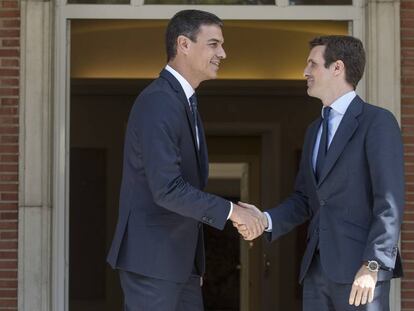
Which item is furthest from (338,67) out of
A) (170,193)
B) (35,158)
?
(35,158)

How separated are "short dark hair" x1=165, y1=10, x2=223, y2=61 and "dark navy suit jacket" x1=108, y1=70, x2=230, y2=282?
141 millimetres

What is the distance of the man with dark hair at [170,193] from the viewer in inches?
158

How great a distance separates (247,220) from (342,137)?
52cm

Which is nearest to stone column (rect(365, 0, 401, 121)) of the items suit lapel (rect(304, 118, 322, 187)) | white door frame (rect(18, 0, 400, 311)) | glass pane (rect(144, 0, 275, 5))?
white door frame (rect(18, 0, 400, 311))

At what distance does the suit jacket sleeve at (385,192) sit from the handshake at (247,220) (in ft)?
1.69

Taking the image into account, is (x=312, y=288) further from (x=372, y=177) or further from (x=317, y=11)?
(x=317, y=11)

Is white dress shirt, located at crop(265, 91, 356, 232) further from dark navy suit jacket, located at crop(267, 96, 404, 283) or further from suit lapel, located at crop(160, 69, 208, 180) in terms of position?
suit lapel, located at crop(160, 69, 208, 180)

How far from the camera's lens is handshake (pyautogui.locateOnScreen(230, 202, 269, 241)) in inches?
164

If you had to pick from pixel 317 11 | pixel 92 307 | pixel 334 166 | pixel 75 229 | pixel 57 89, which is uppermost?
pixel 317 11

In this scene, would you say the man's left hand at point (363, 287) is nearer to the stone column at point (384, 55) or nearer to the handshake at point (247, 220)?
the handshake at point (247, 220)

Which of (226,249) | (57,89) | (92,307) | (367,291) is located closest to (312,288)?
(367,291)

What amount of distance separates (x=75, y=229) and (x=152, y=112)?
6776 mm

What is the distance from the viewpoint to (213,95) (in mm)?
11000

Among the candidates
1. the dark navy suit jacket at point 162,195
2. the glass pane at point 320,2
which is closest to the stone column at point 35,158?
the glass pane at point 320,2
